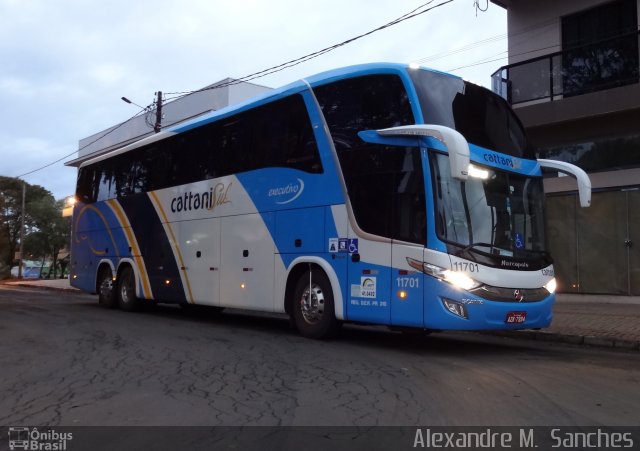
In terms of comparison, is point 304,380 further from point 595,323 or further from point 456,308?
point 595,323

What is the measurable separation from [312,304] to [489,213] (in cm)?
317

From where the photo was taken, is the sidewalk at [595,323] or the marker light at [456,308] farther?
the sidewalk at [595,323]

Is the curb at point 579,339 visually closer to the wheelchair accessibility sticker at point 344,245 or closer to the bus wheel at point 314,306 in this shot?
the bus wheel at point 314,306

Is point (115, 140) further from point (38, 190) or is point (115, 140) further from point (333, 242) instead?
point (38, 190)

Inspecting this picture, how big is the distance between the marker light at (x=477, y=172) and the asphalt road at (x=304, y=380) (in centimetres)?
254

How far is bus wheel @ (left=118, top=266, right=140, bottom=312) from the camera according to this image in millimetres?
14453

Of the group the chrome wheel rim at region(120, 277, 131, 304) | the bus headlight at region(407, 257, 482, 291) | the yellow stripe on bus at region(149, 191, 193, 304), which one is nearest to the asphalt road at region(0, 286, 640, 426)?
the bus headlight at region(407, 257, 482, 291)

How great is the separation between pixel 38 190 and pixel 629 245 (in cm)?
6005

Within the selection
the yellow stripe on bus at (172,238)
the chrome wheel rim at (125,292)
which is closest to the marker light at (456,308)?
the yellow stripe on bus at (172,238)

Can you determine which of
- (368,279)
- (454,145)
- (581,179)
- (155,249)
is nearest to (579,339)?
(581,179)

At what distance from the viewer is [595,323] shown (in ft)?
34.7

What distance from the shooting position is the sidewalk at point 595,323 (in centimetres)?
907
